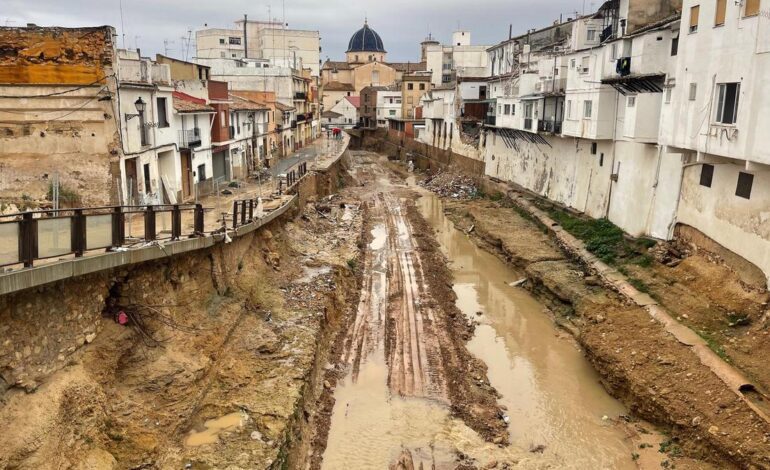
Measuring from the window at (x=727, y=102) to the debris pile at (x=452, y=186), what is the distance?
98.1ft

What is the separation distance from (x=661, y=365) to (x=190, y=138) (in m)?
22.8

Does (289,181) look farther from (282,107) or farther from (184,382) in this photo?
(282,107)

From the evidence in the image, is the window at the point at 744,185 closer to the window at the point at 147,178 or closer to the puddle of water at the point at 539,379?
the puddle of water at the point at 539,379

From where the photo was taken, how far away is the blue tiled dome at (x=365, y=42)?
122 metres

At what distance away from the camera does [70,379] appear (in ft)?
35.2

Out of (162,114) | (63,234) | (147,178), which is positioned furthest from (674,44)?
(63,234)

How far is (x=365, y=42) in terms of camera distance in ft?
402

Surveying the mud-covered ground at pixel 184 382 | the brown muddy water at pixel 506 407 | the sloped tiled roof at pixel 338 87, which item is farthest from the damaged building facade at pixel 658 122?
the sloped tiled roof at pixel 338 87

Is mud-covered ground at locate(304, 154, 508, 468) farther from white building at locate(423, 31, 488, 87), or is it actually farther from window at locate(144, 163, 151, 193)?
white building at locate(423, 31, 488, 87)

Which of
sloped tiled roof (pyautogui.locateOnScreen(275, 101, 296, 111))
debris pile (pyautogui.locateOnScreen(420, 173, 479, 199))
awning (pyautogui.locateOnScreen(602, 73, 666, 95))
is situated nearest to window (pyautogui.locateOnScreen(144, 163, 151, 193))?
awning (pyautogui.locateOnScreen(602, 73, 666, 95))

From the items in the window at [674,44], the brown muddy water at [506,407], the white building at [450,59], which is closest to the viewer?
the brown muddy water at [506,407]

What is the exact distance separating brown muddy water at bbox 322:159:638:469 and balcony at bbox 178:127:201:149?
11.4 m

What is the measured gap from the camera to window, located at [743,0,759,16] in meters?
16.0

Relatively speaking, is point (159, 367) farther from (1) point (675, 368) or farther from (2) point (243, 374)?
(1) point (675, 368)
